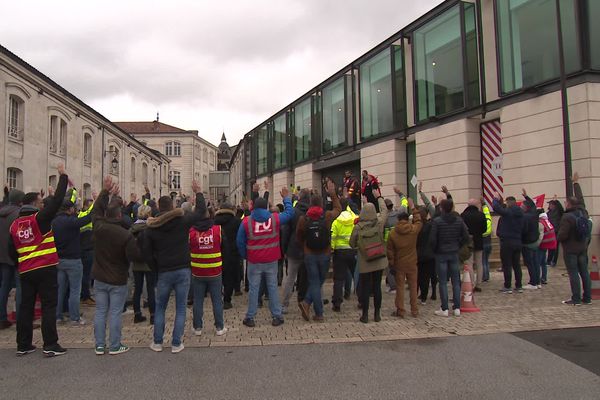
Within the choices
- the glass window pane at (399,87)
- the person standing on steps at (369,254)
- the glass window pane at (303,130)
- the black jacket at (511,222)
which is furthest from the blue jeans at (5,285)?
the glass window pane at (303,130)

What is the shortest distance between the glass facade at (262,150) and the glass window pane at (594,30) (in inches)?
1014

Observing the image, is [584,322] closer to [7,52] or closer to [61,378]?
[61,378]

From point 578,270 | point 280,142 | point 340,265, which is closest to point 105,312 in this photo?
point 340,265

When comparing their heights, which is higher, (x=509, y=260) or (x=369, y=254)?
(x=369, y=254)

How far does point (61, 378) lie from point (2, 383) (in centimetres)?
54

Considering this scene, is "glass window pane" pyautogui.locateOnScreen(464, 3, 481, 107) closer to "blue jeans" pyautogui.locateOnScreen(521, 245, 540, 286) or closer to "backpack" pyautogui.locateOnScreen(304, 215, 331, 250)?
"blue jeans" pyautogui.locateOnScreen(521, 245, 540, 286)

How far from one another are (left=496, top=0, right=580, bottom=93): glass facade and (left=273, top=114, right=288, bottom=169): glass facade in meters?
18.8

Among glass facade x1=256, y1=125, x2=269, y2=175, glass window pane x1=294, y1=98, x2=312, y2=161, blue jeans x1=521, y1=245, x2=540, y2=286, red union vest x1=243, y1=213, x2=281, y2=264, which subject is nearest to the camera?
red union vest x1=243, y1=213, x2=281, y2=264

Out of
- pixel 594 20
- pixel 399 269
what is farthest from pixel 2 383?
pixel 594 20

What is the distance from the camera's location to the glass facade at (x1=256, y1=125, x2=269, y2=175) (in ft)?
118

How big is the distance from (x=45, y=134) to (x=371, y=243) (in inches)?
855

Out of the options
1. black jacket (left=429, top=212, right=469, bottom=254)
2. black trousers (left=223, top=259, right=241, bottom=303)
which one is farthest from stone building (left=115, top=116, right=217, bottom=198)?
black jacket (left=429, top=212, right=469, bottom=254)

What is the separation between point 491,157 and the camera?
1536 cm

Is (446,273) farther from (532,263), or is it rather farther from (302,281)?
(532,263)
